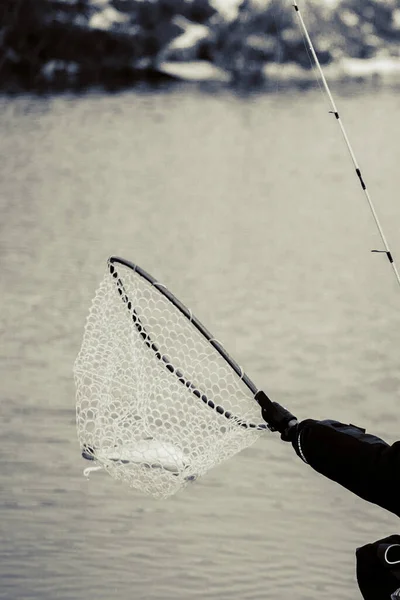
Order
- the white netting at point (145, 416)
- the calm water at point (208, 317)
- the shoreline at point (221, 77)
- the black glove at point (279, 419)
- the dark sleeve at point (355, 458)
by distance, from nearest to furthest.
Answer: the dark sleeve at point (355, 458)
the black glove at point (279, 419)
the white netting at point (145, 416)
the calm water at point (208, 317)
the shoreline at point (221, 77)

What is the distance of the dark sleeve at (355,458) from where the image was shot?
286cm

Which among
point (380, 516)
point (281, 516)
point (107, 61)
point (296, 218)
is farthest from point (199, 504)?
point (107, 61)

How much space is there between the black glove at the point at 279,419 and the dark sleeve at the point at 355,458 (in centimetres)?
4

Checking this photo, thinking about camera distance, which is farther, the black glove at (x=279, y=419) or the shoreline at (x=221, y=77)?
the shoreline at (x=221, y=77)

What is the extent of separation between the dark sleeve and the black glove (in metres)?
0.04

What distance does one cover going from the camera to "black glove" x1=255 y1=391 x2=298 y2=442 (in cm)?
312

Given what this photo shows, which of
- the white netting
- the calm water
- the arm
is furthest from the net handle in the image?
the calm water

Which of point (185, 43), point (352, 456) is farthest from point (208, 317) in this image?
point (185, 43)

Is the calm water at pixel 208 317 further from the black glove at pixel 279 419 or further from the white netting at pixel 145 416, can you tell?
the black glove at pixel 279 419

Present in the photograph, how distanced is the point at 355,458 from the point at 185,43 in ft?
77.9

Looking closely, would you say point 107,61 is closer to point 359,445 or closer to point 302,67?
point 302,67

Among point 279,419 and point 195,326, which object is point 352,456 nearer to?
point 279,419

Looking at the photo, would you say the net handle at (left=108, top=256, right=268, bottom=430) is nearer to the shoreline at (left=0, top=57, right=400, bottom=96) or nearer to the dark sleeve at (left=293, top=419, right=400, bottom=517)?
the dark sleeve at (left=293, top=419, right=400, bottom=517)

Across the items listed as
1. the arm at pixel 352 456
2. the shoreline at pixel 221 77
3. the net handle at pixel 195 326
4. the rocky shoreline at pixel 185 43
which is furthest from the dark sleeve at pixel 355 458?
the rocky shoreline at pixel 185 43
